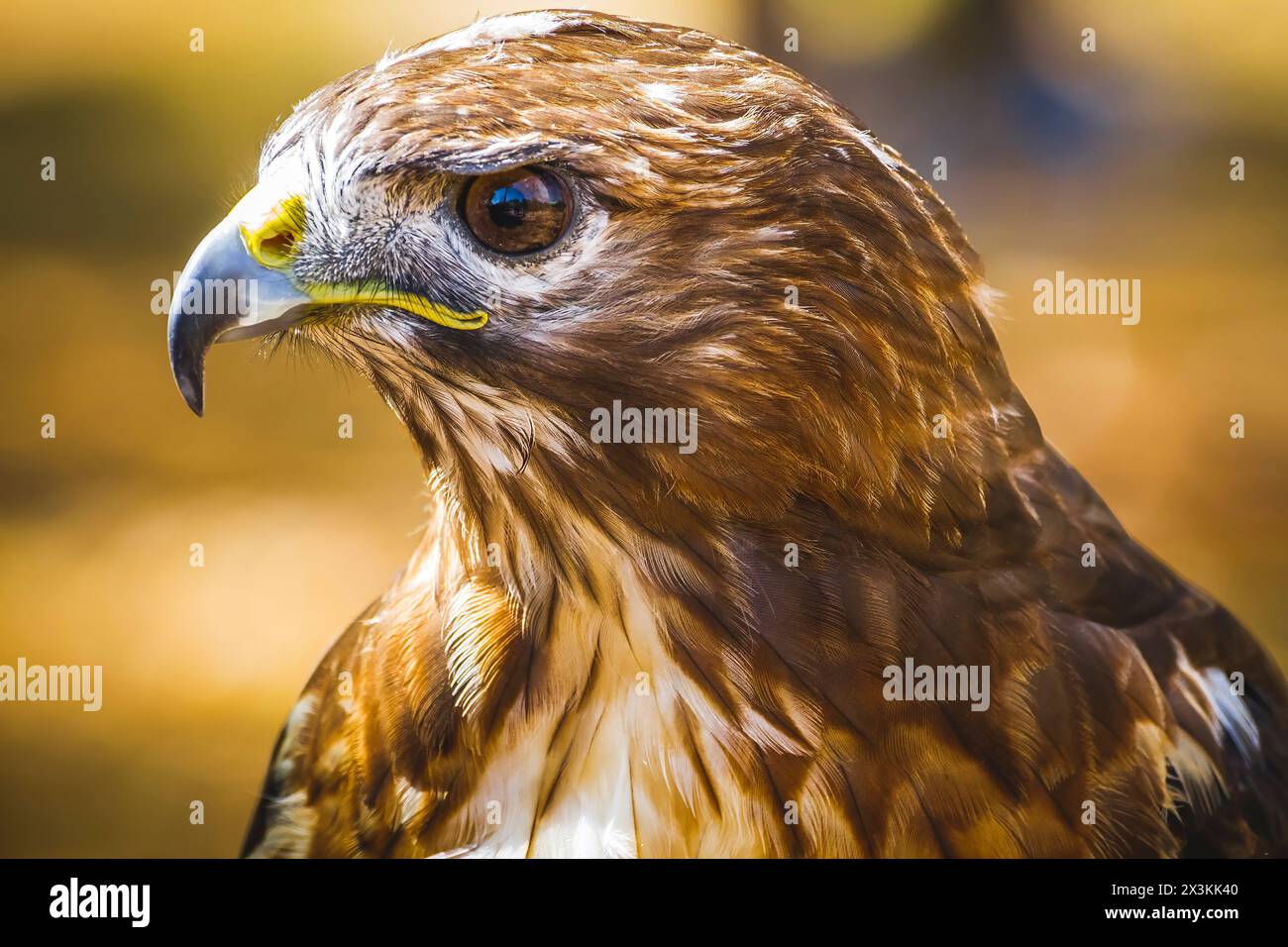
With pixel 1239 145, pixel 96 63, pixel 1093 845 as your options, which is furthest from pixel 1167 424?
pixel 96 63

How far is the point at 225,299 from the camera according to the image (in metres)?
1.28

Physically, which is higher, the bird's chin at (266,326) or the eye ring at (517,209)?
the eye ring at (517,209)

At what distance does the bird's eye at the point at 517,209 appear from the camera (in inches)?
48.6

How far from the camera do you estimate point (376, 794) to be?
1638mm

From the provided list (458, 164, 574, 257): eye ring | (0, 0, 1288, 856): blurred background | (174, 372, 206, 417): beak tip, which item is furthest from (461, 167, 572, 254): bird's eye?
(0, 0, 1288, 856): blurred background

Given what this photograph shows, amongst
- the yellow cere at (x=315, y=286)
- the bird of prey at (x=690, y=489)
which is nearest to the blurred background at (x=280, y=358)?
the bird of prey at (x=690, y=489)

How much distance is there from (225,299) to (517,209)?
0.33 meters

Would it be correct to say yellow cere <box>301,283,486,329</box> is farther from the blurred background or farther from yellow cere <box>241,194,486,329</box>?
the blurred background

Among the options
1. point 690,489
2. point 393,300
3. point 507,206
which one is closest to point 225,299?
point 393,300

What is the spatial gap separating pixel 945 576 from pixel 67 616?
2679mm

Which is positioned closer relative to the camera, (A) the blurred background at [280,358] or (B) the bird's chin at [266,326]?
(B) the bird's chin at [266,326]

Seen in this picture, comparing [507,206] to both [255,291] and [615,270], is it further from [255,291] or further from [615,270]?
[255,291]

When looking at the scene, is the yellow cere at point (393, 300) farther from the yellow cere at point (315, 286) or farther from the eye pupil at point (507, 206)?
the eye pupil at point (507, 206)

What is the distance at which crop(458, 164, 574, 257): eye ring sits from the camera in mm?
1235
